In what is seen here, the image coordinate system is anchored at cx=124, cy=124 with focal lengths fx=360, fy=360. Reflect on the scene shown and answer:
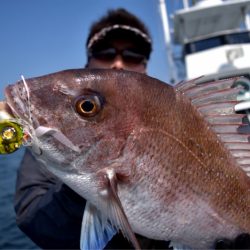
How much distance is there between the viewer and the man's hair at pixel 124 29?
11.2 ft

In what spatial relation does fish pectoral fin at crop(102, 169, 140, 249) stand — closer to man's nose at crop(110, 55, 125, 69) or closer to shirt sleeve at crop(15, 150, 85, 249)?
shirt sleeve at crop(15, 150, 85, 249)

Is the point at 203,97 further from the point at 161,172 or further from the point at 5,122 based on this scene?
the point at 5,122

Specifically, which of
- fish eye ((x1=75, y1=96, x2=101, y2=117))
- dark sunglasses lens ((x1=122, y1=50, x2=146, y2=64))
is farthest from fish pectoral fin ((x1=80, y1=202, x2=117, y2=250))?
dark sunglasses lens ((x1=122, y1=50, x2=146, y2=64))

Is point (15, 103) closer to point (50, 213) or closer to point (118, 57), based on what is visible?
point (50, 213)

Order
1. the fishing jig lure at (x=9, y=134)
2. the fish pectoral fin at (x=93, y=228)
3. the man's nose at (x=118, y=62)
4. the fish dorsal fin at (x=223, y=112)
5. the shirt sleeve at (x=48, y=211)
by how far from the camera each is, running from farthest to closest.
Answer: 1. the man's nose at (x=118, y=62)
2. the shirt sleeve at (x=48, y=211)
3. the fish dorsal fin at (x=223, y=112)
4. the fish pectoral fin at (x=93, y=228)
5. the fishing jig lure at (x=9, y=134)

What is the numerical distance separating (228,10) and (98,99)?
44.3 ft

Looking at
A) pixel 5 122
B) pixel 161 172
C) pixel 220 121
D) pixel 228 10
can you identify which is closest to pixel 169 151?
pixel 161 172

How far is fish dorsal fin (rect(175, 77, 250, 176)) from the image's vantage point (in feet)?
5.65

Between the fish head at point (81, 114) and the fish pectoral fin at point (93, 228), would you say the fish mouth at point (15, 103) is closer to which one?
the fish head at point (81, 114)

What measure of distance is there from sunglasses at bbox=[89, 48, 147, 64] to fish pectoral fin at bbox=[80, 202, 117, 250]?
202cm

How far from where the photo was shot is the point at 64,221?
1.97m

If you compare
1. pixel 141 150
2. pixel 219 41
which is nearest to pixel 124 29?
pixel 141 150

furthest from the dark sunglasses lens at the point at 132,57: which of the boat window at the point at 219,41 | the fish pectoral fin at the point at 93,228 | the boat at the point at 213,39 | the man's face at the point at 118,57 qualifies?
the boat window at the point at 219,41

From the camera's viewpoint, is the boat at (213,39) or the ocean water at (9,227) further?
the boat at (213,39)
